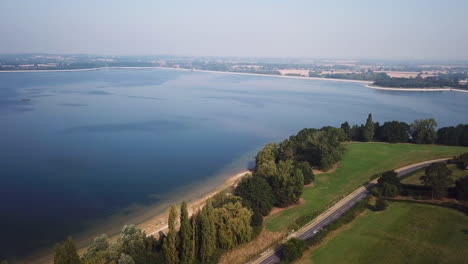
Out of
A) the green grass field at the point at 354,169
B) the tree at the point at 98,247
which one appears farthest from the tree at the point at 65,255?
the green grass field at the point at 354,169

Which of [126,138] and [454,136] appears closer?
[454,136]

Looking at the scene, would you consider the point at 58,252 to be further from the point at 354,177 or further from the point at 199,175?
the point at 354,177

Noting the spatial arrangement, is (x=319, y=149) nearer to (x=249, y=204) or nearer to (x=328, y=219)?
(x=328, y=219)

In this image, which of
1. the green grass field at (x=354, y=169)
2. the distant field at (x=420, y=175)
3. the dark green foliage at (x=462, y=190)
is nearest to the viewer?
the dark green foliage at (x=462, y=190)

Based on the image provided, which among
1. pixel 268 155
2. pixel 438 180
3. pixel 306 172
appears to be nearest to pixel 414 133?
pixel 438 180

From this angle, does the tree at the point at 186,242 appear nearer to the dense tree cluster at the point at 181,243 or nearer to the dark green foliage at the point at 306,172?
the dense tree cluster at the point at 181,243

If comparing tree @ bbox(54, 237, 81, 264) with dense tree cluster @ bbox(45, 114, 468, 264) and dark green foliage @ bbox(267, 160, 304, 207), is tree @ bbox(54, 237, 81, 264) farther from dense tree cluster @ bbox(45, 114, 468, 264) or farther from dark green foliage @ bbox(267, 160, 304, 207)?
dark green foliage @ bbox(267, 160, 304, 207)

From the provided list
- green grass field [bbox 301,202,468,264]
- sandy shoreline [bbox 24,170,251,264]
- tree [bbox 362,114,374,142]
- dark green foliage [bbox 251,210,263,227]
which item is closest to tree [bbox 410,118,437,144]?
tree [bbox 362,114,374,142]
